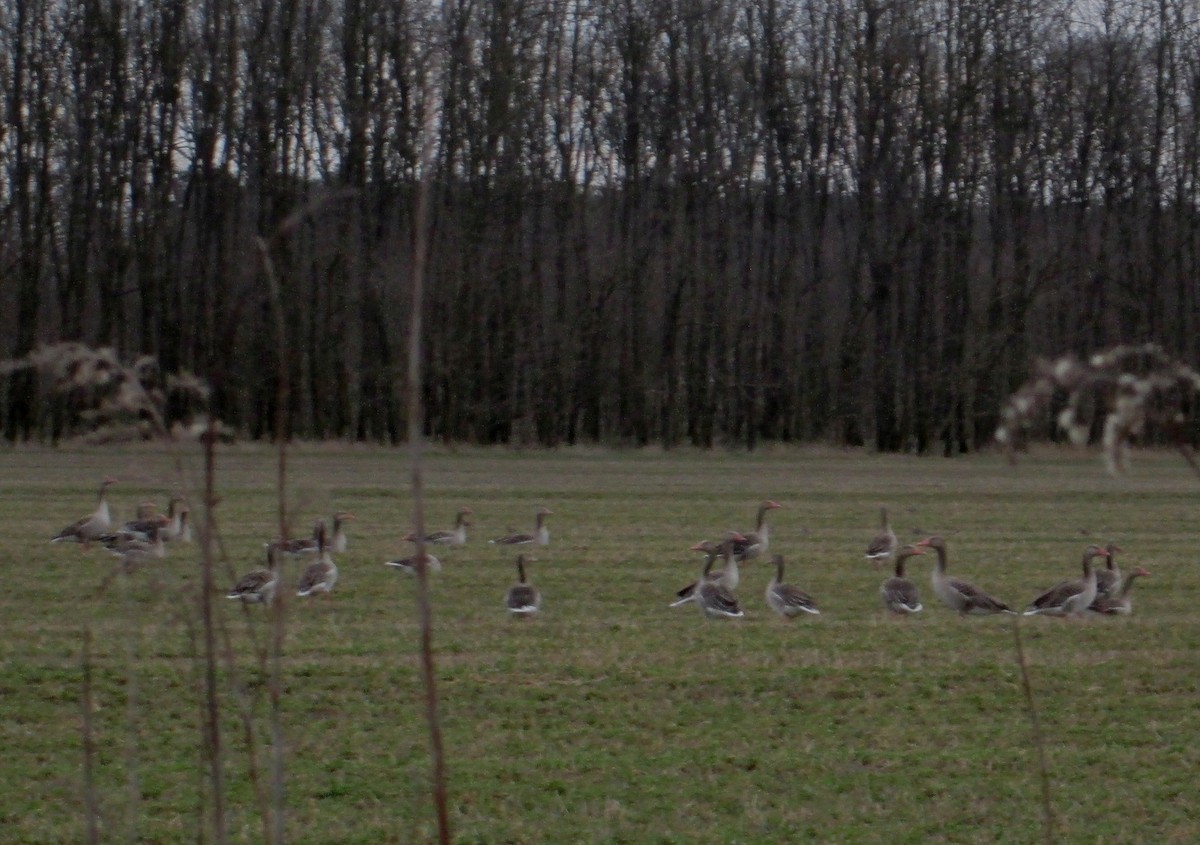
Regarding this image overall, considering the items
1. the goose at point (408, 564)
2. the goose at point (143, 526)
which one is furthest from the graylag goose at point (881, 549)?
the goose at point (143, 526)

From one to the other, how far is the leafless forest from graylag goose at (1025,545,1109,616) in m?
28.2

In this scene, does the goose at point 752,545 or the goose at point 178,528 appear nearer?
the goose at point 752,545

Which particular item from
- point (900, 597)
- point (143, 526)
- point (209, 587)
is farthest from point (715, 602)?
point (209, 587)

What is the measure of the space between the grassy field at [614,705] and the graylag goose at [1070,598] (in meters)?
0.16

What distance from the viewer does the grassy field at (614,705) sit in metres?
6.57

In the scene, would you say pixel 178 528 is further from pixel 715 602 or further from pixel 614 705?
pixel 614 705

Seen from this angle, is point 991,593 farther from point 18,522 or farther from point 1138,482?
point 1138,482

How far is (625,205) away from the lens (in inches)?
1706

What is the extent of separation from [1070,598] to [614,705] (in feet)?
15.0

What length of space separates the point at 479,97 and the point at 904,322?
497 inches

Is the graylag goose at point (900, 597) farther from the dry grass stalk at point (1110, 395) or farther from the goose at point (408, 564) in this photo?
the dry grass stalk at point (1110, 395)

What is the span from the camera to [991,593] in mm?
13141

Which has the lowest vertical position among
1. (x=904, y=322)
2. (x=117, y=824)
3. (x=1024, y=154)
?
(x=117, y=824)

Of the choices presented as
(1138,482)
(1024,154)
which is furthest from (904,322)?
(1138,482)
